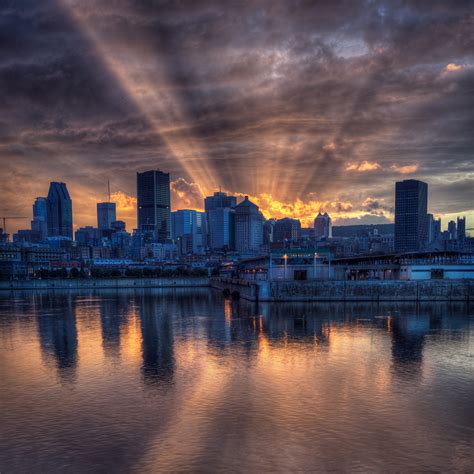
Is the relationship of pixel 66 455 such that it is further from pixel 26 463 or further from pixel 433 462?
pixel 433 462

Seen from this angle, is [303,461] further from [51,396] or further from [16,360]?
[16,360]

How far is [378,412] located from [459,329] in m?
37.5

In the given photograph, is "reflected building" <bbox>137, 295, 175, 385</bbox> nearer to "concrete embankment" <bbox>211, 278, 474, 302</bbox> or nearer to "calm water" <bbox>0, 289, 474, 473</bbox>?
"calm water" <bbox>0, 289, 474, 473</bbox>

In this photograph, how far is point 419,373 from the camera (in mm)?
33719

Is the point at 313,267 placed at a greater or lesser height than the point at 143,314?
greater

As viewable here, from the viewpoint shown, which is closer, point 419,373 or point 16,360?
point 419,373

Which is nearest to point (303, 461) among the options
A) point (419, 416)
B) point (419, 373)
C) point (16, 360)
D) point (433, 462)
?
point (433, 462)

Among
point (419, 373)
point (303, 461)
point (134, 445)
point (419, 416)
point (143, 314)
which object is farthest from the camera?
point (143, 314)

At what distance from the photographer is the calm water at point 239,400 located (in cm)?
2000

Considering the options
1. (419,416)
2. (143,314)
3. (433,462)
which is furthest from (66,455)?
(143,314)

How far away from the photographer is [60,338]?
5209cm

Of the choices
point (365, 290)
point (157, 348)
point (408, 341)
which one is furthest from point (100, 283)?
point (408, 341)

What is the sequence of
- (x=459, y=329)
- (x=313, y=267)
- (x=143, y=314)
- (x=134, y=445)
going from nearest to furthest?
1. (x=134, y=445)
2. (x=459, y=329)
3. (x=143, y=314)
4. (x=313, y=267)

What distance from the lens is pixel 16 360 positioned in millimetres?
40625
